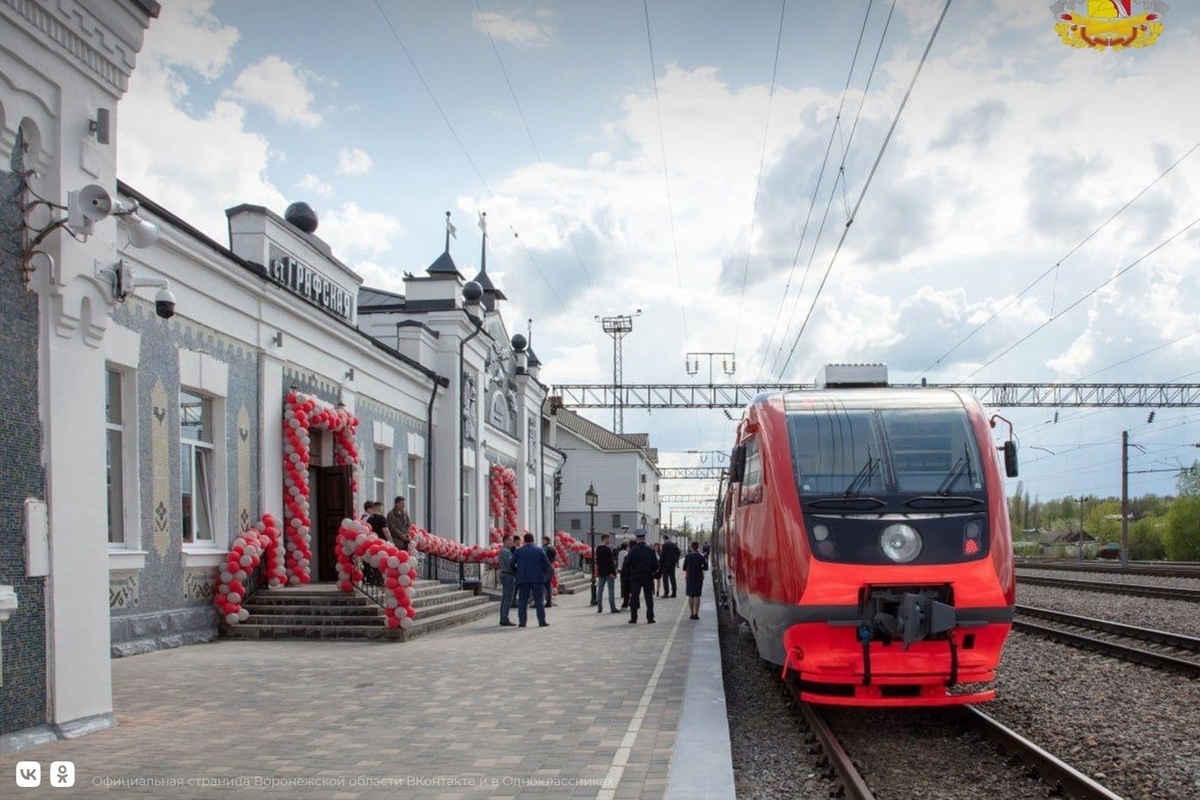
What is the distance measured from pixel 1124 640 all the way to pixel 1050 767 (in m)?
9.69

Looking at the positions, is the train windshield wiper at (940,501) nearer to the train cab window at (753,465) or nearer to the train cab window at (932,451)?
the train cab window at (932,451)

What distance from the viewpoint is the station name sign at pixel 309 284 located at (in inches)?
690

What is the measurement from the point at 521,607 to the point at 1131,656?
29.8ft

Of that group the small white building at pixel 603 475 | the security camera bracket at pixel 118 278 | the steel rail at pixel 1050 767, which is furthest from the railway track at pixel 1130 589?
the small white building at pixel 603 475

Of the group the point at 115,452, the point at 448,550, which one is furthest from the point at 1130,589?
the point at 115,452

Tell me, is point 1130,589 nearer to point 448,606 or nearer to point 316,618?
point 448,606

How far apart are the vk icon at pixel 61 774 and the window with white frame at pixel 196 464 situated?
751 centimetres

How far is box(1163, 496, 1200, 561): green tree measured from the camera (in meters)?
51.9

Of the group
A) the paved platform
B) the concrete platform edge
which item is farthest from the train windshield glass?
the paved platform

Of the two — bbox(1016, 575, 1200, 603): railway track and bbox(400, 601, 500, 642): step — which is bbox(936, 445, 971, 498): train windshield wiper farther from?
bbox(1016, 575, 1200, 603): railway track

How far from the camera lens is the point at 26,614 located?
24.8ft

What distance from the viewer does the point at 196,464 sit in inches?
583

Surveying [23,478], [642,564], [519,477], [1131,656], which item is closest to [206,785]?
[23,478]

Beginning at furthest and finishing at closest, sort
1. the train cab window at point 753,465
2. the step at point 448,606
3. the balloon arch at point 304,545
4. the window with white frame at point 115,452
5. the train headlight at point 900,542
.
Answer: the step at point 448,606
the balloon arch at point 304,545
the window with white frame at point 115,452
the train cab window at point 753,465
the train headlight at point 900,542
